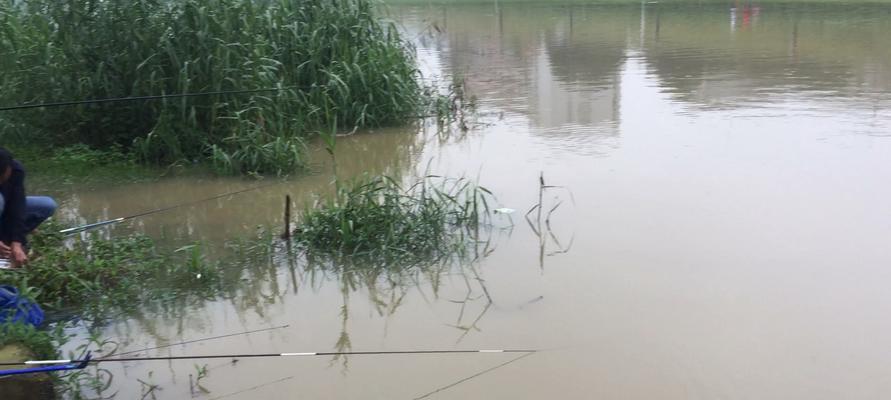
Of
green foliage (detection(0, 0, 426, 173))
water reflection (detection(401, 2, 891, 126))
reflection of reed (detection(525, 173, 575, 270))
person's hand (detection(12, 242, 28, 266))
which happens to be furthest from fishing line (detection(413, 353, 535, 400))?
water reflection (detection(401, 2, 891, 126))

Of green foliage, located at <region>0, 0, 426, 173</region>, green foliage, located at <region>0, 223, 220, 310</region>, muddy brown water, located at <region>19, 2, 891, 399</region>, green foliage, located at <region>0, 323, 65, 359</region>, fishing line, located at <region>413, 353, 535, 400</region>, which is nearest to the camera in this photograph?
green foliage, located at <region>0, 323, 65, 359</region>

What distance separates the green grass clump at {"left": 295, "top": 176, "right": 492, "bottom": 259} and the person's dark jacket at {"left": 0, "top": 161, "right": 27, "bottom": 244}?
1.63 meters

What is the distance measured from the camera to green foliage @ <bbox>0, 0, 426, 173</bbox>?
23.0 feet

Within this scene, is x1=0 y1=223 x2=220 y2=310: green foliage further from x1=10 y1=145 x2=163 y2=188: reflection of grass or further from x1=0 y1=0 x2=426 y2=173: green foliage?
x1=0 y1=0 x2=426 y2=173: green foliage

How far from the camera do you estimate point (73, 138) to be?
746 cm

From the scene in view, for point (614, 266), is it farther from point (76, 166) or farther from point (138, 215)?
point (76, 166)

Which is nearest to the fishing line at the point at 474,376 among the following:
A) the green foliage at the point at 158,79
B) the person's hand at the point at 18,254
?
the person's hand at the point at 18,254

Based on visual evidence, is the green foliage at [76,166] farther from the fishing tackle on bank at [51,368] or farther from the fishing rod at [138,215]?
the fishing tackle on bank at [51,368]

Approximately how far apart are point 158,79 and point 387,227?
2828 mm

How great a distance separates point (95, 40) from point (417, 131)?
117 inches

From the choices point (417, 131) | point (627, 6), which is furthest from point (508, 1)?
point (417, 131)

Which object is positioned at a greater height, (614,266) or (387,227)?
(387,227)

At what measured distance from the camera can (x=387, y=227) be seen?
17.2ft

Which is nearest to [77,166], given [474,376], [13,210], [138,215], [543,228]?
[138,215]
